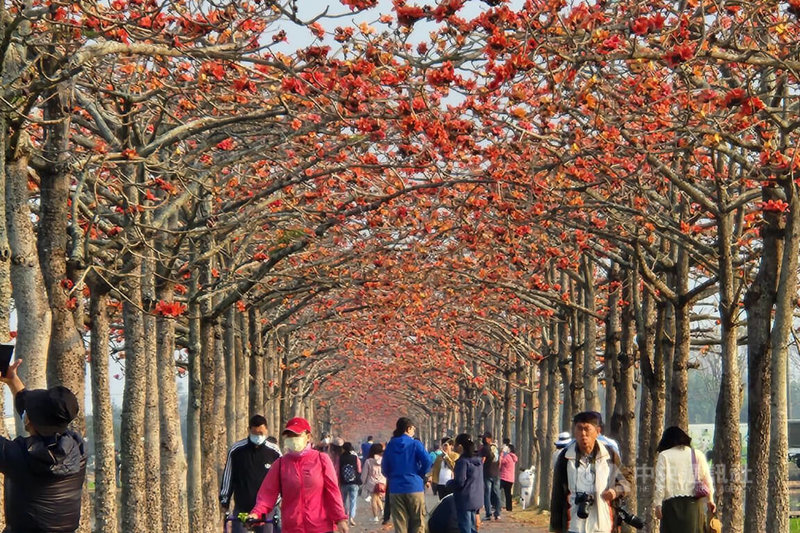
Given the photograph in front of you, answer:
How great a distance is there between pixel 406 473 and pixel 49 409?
9132 mm

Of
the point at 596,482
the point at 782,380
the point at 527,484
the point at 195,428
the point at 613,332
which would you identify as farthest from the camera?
the point at 527,484

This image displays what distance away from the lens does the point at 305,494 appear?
10.1 meters

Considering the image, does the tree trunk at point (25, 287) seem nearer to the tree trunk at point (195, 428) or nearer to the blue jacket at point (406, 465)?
the blue jacket at point (406, 465)

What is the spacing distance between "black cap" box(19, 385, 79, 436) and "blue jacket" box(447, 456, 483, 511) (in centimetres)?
1021

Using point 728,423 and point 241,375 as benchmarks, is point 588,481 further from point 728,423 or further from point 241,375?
point 241,375

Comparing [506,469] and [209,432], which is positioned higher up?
[209,432]

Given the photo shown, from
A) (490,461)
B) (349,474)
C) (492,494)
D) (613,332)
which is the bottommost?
(492,494)

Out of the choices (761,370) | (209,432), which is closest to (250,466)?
(761,370)

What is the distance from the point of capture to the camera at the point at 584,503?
9.72m

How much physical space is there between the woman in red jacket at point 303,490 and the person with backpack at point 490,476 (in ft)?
57.2

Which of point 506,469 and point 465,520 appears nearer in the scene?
point 465,520

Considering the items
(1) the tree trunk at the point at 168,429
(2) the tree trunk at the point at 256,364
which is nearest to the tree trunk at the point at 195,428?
(1) the tree trunk at the point at 168,429

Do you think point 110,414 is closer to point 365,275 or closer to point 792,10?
point 792,10

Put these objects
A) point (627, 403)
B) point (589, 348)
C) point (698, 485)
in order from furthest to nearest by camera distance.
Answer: point (589, 348) → point (627, 403) → point (698, 485)
